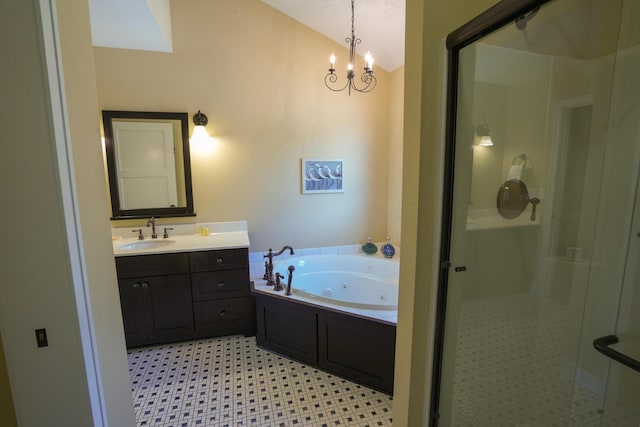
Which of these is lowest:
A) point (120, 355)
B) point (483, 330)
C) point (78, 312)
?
point (120, 355)

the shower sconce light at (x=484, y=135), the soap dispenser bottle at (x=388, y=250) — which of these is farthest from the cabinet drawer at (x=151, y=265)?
the shower sconce light at (x=484, y=135)

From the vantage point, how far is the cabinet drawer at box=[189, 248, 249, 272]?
2551 millimetres

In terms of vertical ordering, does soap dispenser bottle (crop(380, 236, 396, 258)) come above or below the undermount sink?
below

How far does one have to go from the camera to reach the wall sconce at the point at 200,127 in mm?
2875

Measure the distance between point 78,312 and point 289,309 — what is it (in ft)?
5.11

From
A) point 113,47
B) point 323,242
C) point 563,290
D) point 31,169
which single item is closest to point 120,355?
point 31,169

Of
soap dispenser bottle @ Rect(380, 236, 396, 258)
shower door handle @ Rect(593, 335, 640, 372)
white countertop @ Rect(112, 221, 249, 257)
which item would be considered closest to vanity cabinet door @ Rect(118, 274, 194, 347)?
white countertop @ Rect(112, 221, 249, 257)

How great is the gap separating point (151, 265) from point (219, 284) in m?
0.58

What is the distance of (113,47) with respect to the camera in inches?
104

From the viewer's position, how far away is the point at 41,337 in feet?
3.10

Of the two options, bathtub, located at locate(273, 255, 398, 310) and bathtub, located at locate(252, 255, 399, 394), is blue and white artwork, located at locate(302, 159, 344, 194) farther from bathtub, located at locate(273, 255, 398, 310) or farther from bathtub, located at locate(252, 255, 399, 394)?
bathtub, located at locate(252, 255, 399, 394)

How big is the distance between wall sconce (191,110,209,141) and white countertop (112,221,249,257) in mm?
890

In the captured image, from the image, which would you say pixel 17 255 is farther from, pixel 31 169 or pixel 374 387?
pixel 374 387

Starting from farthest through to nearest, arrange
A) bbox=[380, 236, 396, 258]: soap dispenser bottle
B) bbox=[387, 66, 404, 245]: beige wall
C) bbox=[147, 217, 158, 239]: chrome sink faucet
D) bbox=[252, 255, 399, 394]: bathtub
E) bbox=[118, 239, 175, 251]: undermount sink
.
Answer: bbox=[380, 236, 396, 258]: soap dispenser bottle < bbox=[387, 66, 404, 245]: beige wall < bbox=[147, 217, 158, 239]: chrome sink faucet < bbox=[118, 239, 175, 251]: undermount sink < bbox=[252, 255, 399, 394]: bathtub
